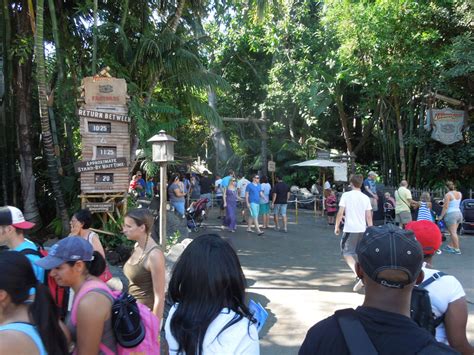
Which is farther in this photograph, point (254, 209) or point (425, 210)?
point (254, 209)

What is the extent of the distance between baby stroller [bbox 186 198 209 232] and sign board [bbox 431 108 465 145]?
9.24m

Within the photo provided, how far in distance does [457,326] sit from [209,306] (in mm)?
1396

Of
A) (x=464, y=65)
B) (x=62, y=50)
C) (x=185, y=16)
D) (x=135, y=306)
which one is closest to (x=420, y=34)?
(x=464, y=65)

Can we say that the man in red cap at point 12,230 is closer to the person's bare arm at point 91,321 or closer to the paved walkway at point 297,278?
the person's bare arm at point 91,321

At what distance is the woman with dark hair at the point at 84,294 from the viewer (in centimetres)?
216

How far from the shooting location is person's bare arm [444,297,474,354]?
231cm

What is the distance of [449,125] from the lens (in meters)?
15.9

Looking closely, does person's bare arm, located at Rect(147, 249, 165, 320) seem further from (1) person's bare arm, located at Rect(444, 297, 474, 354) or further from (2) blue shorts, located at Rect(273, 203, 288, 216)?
(2) blue shorts, located at Rect(273, 203, 288, 216)

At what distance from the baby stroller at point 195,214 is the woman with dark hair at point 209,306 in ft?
34.3

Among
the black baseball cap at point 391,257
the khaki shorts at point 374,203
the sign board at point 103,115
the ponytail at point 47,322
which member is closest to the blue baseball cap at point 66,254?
the ponytail at point 47,322

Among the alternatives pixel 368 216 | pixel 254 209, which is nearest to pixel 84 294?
pixel 368 216

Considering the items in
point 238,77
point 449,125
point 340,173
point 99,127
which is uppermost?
point 238,77

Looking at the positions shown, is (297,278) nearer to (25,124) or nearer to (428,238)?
(428,238)

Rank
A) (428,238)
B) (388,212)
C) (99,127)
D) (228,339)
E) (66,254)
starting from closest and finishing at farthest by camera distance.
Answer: (228,339) < (66,254) < (428,238) < (99,127) < (388,212)
